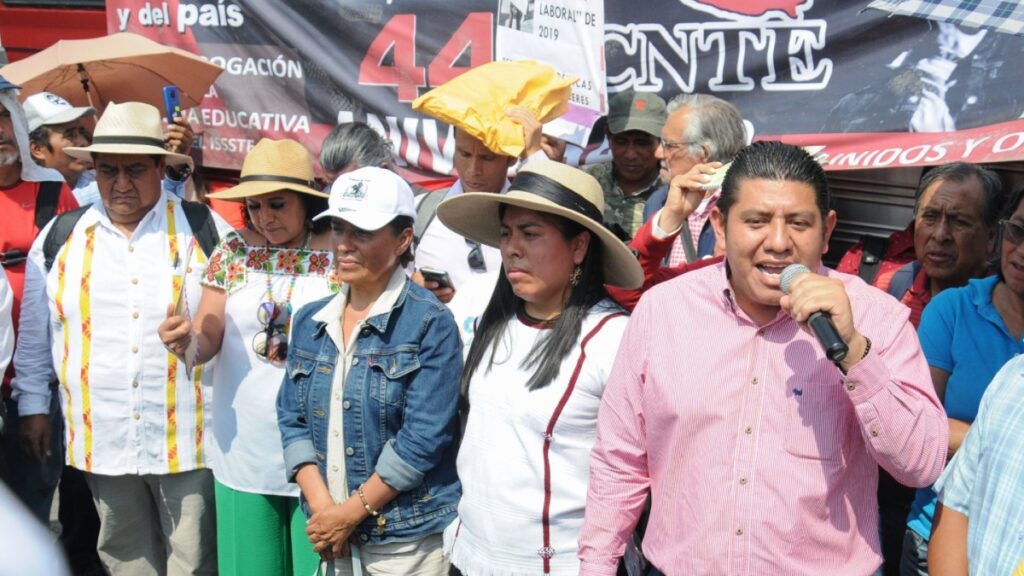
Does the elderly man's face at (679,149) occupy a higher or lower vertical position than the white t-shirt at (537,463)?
higher

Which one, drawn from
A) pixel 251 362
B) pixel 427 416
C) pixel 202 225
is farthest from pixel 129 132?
pixel 427 416

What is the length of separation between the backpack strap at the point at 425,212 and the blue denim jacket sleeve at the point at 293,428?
2.76ft

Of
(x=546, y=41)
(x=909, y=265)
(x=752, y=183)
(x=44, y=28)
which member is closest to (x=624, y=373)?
(x=752, y=183)

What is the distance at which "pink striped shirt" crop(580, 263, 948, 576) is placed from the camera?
2094 millimetres

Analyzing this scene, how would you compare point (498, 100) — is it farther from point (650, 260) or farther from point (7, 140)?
point (7, 140)

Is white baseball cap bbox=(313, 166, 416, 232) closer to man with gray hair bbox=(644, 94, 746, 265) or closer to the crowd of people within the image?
the crowd of people

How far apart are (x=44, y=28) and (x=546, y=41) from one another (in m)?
5.09

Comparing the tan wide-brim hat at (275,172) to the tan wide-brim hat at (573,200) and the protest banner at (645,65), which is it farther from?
the protest banner at (645,65)

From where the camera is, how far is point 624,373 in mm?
2420

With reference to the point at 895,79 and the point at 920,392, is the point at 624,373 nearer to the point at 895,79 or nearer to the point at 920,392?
the point at 920,392

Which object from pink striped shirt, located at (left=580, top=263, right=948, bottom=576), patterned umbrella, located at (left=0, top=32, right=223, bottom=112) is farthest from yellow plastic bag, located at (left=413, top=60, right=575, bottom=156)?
patterned umbrella, located at (left=0, top=32, right=223, bottom=112)

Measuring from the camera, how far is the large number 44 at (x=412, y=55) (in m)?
5.17

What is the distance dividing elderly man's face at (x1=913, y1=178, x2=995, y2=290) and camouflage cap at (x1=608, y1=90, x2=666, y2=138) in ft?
4.77

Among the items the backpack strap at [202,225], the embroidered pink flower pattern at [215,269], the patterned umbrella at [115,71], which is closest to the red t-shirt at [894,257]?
the embroidered pink flower pattern at [215,269]
